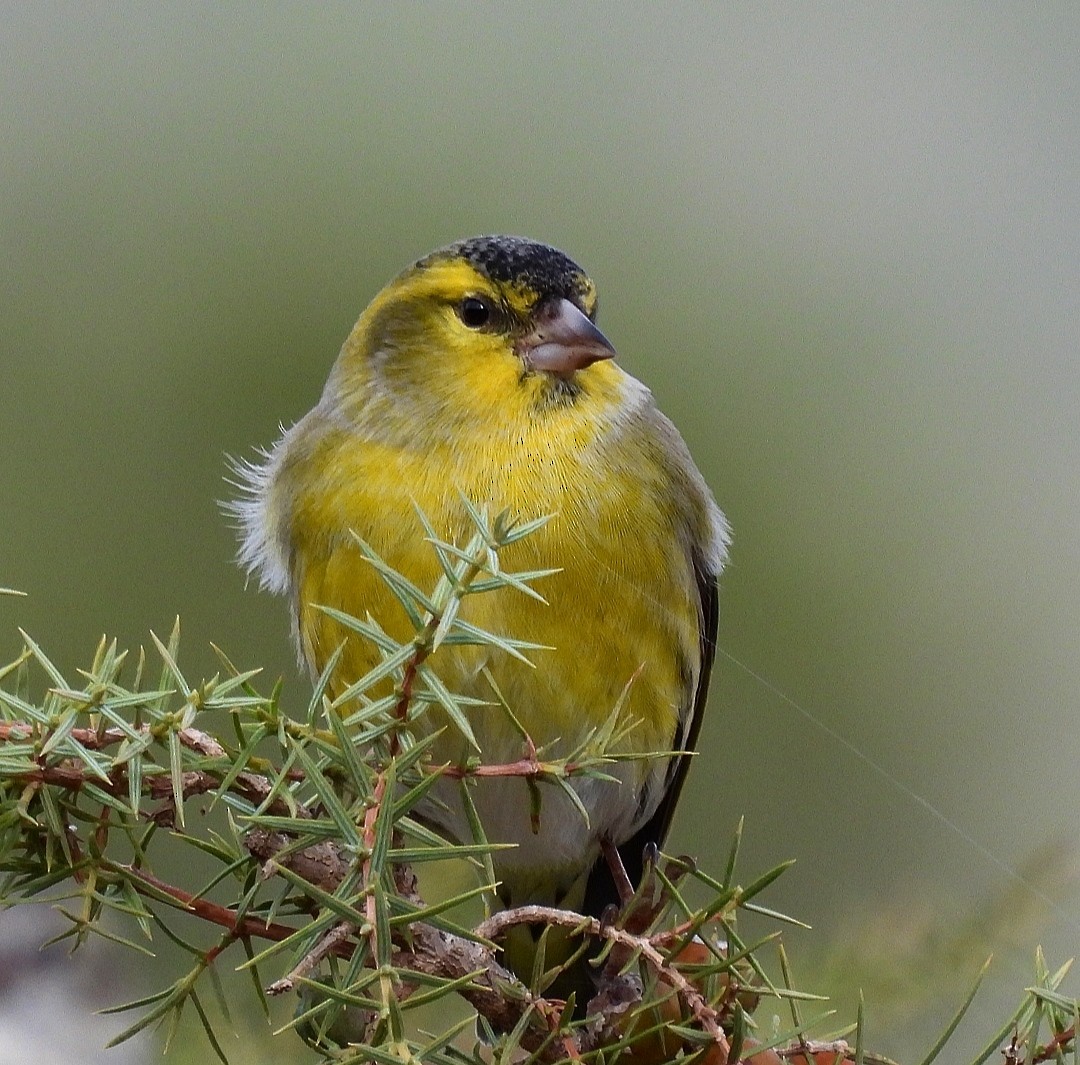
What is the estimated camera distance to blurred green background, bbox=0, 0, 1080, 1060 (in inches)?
35.4

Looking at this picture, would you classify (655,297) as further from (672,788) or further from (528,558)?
(672,788)

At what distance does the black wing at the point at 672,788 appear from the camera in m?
1.22

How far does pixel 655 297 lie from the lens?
1223 millimetres

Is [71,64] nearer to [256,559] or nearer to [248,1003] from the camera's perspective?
[256,559]

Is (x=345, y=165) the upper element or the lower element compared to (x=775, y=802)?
upper

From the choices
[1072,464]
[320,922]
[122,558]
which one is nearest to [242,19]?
[122,558]

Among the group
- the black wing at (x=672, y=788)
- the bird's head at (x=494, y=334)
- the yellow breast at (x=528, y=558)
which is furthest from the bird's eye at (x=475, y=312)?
the black wing at (x=672, y=788)

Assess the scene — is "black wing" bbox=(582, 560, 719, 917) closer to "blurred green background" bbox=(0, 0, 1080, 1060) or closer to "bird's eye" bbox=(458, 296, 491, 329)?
"blurred green background" bbox=(0, 0, 1080, 1060)

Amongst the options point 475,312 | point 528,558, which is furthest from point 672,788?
point 475,312

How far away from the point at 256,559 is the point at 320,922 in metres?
0.82

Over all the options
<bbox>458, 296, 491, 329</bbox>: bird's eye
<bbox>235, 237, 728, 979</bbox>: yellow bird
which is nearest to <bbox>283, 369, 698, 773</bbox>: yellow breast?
<bbox>235, 237, 728, 979</bbox>: yellow bird

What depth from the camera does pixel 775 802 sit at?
74cm

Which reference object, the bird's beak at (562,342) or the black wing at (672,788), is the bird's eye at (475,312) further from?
the black wing at (672,788)

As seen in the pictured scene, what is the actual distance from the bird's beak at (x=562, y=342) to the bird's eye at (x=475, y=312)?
5 centimetres
